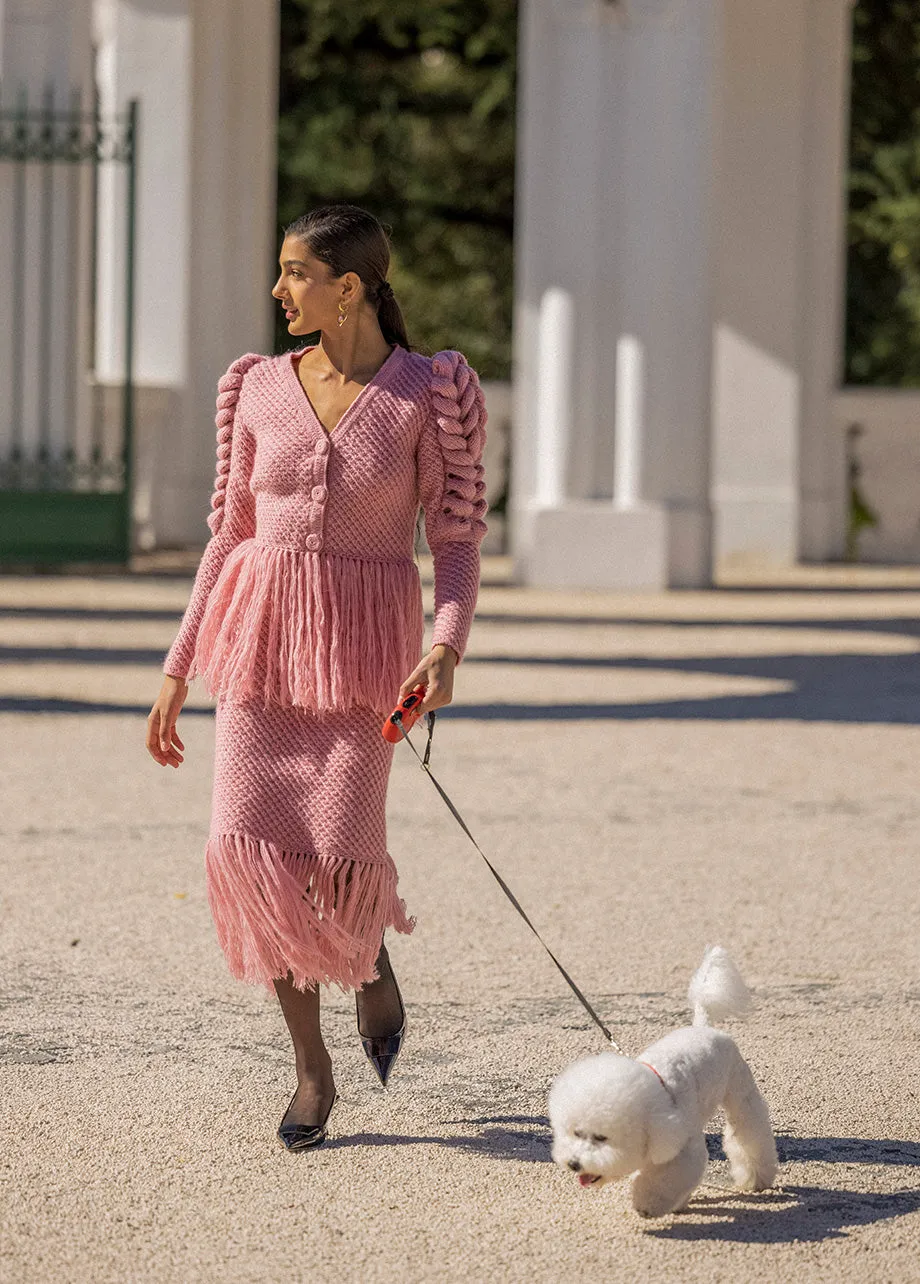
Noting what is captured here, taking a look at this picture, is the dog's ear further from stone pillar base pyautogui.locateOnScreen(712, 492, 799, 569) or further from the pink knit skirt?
stone pillar base pyautogui.locateOnScreen(712, 492, 799, 569)

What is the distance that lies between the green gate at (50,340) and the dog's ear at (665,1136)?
502 inches

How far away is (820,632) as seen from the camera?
1366cm

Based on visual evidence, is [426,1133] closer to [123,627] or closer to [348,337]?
[348,337]

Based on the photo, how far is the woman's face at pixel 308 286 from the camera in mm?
3893

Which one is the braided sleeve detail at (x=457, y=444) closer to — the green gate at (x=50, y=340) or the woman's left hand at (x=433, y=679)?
the woman's left hand at (x=433, y=679)

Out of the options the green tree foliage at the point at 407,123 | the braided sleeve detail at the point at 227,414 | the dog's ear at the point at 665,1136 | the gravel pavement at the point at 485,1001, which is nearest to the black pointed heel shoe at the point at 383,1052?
the gravel pavement at the point at 485,1001

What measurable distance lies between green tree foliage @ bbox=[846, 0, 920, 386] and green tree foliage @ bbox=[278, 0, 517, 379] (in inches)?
168

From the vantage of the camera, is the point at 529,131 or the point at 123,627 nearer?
the point at 123,627

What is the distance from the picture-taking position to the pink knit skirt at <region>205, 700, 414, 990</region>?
3.85 metres

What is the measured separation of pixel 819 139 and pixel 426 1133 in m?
17.2

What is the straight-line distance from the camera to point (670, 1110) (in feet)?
11.0

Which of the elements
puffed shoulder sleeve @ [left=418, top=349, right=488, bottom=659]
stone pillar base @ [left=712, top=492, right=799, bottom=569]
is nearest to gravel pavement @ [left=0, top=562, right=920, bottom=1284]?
puffed shoulder sleeve @ [left=418, top=349, right=488, bottom=659]

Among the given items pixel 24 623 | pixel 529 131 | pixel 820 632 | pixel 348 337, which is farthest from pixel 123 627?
pixel 348 337

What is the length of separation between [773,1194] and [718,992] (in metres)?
0.33
